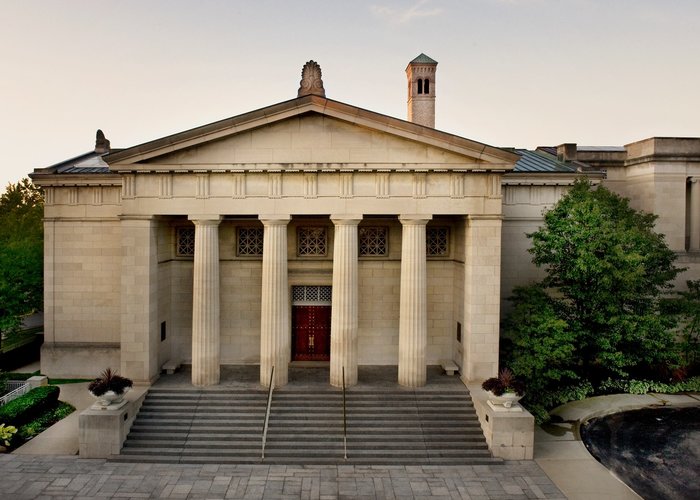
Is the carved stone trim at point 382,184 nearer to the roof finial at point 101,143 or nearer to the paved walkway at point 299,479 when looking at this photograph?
the paved walkway at point 299,479

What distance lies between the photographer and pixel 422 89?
34.1 metres

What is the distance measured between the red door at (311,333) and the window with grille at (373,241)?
333 cm

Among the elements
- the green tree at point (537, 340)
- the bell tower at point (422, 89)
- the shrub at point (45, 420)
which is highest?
the bell tower at point (422, 89)

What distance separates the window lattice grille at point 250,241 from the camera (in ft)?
72.7

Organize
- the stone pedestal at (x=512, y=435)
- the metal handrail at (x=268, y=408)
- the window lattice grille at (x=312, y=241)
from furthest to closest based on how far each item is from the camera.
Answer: the window lattice grille at (x=312, y=241)
the stone pedestal at (x=512, y=435)
the metal handrail at (x=268, y=408)

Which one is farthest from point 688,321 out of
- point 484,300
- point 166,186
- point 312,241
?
point 166,186

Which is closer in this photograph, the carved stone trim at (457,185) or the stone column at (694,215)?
the carved stone trim at (457,185)

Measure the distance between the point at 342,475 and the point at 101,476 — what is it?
7.45 m

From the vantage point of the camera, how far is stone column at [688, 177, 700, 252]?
31938 millimetres

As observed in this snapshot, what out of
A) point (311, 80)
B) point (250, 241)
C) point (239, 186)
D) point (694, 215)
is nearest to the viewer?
point (239, 186)

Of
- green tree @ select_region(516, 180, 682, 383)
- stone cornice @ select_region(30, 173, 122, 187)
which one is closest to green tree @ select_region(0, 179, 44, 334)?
stone cornice @ select_region(30, 173, 122, 187)

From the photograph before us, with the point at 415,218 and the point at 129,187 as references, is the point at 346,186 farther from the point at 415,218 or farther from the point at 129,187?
the point at 129,187

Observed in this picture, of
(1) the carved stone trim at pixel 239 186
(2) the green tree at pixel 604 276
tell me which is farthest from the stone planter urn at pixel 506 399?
(1) the carved stone trim at pixel 239 186

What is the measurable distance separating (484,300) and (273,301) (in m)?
8.49
